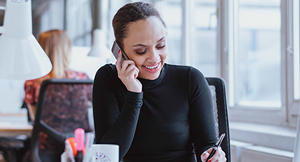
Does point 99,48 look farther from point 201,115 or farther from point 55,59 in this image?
point 201,115

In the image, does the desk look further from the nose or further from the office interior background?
the nose

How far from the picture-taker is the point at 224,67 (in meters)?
2.30

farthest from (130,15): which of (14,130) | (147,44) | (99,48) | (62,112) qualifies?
(99,48)

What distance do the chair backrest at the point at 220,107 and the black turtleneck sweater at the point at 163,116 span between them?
0.03 metres

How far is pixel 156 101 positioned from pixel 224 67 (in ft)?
4.10

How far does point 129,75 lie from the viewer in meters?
1.09

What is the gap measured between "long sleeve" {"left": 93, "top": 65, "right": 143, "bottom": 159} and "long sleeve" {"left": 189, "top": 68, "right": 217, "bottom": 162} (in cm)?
22

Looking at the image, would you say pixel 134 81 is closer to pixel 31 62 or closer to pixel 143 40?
pixel 143 40

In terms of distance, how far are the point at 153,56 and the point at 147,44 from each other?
5 cm

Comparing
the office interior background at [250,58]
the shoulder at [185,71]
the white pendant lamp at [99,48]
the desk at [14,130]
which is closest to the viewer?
the shoulder at [185,71]

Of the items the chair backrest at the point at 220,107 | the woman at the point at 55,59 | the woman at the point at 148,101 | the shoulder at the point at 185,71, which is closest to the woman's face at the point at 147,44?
the woman at the point at 148,101

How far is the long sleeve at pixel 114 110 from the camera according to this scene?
1063 mm

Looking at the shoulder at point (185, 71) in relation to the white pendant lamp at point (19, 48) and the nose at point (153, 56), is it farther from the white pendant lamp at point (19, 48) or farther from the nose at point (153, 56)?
the white pendant lamp at point (19, 48)

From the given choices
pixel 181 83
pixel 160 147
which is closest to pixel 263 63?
pixel 181 83
